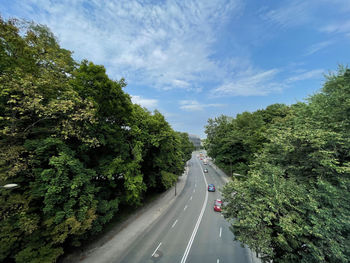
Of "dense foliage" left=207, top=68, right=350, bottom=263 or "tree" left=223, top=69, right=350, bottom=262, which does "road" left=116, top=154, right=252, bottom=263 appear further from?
"tree" left=223, top=69, right=350, bottom=262

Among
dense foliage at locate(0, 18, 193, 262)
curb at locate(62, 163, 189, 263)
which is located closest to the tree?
curb at locate(62, 163, 189, 263)

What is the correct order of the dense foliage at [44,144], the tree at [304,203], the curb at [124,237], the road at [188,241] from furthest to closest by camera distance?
the road at [188,241] → the curb at [124,237] → the dense foliage at [44,144] → the tree at [304,203]

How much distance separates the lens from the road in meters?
9.02

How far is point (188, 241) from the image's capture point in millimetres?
10609

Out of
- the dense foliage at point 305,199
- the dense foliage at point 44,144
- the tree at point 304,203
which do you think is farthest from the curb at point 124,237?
the tree at point 304,203

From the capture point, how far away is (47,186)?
650 cm

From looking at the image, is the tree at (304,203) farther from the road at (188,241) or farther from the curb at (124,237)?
the curb at (124,237)

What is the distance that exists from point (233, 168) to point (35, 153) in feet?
95.9

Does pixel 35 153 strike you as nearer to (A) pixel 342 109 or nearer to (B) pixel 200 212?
(B) pixel 200 212

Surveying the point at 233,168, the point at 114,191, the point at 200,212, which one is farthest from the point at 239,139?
the point at 114,191

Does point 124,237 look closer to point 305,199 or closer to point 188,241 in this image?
point 188,241

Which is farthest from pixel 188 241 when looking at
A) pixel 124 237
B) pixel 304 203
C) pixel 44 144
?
pixel 44 144

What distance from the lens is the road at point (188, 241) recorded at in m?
9.02

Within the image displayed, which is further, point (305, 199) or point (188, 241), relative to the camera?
point (188, 241)
